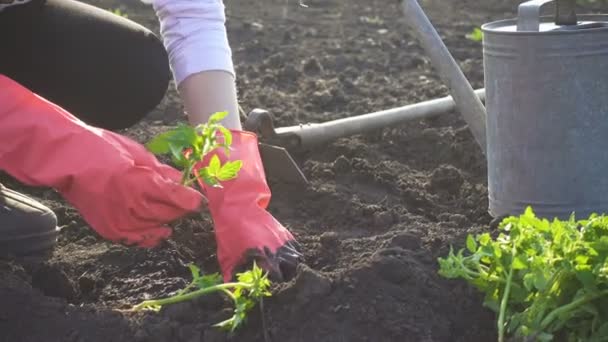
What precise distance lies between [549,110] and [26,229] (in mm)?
1349

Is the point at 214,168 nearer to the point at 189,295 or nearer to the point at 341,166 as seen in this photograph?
the point at 189,295

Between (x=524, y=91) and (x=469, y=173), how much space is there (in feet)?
2.82

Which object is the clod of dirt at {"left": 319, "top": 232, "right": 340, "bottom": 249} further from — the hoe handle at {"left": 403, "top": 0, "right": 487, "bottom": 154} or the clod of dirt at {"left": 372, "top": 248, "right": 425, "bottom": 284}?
the hoe handle at {"left": 403, "top": 0, "right": 487, "bottom": 154}

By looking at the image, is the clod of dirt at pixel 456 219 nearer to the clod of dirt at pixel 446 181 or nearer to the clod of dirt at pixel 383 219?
the clod of dirt at pixel 383 219

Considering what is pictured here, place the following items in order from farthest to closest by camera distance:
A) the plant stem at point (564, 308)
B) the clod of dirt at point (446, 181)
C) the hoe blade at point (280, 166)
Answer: the clod of dirt at point (446, 181) < the hoe blade at point (280, 166) < the plant stem at point (564, 308)

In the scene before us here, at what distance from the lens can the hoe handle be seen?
3.30 m

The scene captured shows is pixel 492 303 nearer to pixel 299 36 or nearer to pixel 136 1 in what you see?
pixel 299 36

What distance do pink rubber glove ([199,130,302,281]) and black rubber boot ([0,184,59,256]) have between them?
1.62ft

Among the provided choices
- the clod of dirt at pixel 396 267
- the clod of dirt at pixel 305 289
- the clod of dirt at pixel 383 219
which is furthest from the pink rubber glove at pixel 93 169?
the clod of dirt at pixel 383 219

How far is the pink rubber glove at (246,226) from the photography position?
2.47 metres

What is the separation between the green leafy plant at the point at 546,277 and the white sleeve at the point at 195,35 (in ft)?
2.92

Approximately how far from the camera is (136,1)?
652 cm

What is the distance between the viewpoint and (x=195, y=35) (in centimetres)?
282

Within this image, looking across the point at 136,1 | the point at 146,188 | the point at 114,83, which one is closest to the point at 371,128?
the point at 114,83
